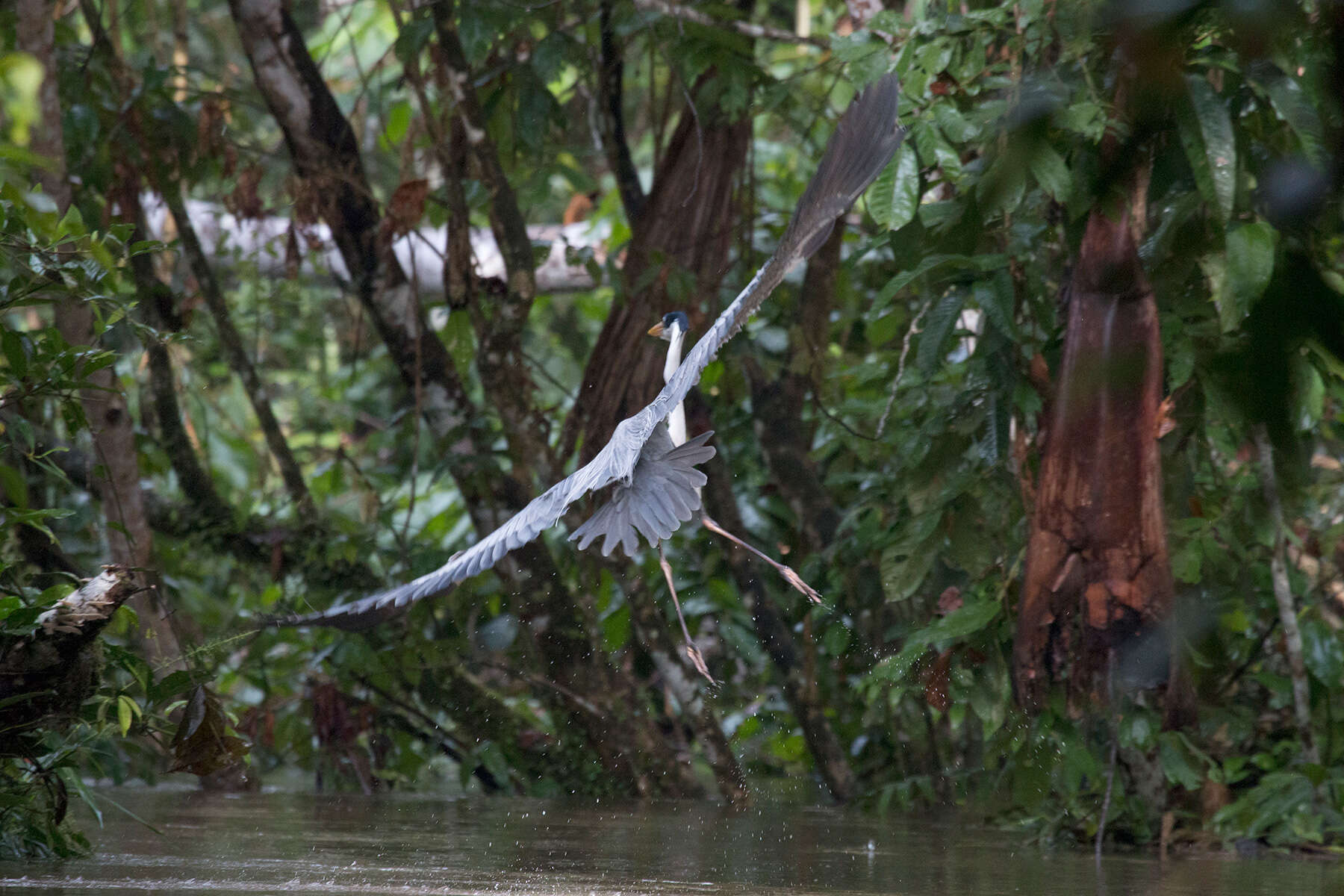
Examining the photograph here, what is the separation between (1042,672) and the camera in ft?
14.0

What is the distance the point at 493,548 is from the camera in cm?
375

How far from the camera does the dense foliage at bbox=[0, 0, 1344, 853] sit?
3.94 m

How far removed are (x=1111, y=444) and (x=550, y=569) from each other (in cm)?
298

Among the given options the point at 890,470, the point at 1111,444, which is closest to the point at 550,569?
the point at 890,470

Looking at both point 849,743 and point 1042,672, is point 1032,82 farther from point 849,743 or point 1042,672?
point 849,743

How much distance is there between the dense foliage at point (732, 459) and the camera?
155 inches

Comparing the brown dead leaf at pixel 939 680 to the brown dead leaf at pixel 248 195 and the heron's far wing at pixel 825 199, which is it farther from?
the brown dead leaf at pixel 248 195

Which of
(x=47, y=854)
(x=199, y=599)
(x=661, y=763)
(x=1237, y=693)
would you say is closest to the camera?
(x=47, y=854)

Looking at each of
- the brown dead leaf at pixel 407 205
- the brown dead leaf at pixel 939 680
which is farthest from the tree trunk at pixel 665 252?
the brown dead leaf at pixel 939 680

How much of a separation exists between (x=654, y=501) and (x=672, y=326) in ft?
5.37

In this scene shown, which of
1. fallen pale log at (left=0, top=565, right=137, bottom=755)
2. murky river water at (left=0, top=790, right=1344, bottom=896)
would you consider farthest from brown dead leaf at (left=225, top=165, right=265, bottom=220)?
fallen pale log at (left=0, top=565, right=137, bottom=755)

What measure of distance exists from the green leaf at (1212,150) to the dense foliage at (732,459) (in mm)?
13

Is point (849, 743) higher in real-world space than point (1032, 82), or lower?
lower

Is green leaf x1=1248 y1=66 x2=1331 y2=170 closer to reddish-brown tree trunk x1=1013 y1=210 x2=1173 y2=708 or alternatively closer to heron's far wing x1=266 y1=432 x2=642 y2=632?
reddish-brown tree trunk x1=1013 y1=210 x2=1173 y2=708
